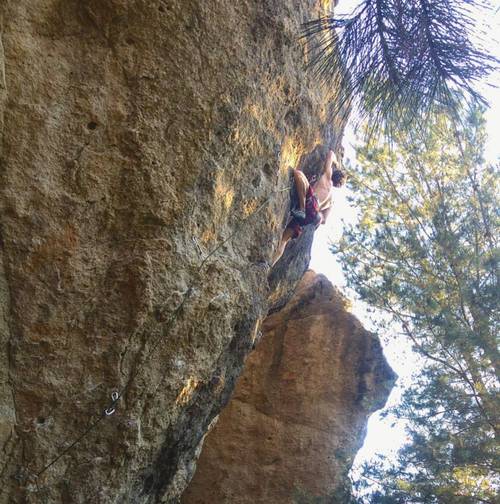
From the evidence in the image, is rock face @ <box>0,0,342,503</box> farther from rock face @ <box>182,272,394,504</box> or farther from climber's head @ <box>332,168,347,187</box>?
rock face @ <box>182,272,394,504</box>

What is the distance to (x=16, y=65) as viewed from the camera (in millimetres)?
3607

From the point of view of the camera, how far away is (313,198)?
6133mm

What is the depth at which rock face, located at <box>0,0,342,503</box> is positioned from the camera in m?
3.49

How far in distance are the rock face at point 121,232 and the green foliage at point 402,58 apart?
874 millimetres

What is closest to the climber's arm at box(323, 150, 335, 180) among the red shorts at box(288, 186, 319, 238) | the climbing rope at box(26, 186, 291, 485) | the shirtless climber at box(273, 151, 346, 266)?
the shirtless climber at box(273, 151, 346, 266)

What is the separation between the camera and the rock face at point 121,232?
11.4 feet

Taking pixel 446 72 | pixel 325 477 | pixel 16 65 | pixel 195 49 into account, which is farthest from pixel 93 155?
pixel 325 477

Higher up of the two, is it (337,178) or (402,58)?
(337,178)

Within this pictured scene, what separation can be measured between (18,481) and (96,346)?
862 mm

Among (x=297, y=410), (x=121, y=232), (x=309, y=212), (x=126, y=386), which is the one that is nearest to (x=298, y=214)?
(x=309, y=212)

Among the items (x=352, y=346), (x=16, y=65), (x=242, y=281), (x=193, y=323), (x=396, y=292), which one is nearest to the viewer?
(x=16, y=65)

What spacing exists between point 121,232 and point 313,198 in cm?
274

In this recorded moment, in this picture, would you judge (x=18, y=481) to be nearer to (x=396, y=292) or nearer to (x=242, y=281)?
(x=242, y=281)

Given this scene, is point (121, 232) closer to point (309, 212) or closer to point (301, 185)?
point (301, 185)
